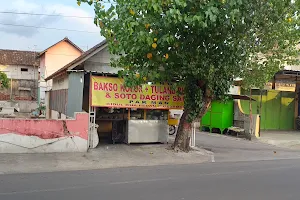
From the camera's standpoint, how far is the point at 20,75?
1762 inches

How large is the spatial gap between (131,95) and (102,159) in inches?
128

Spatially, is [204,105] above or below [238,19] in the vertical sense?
below

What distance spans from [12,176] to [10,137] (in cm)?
323

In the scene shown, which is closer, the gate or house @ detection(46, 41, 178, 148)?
house @ detection(46, 41, 178, 148)

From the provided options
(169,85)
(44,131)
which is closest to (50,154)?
(44,131)

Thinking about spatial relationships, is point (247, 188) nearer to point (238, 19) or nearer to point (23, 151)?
point (238, 19)

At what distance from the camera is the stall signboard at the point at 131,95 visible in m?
12.6

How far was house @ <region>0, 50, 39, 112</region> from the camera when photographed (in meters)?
42.9

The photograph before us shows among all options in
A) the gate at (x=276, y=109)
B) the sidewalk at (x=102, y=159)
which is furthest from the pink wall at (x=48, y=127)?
the gate at (x=276, y=109)

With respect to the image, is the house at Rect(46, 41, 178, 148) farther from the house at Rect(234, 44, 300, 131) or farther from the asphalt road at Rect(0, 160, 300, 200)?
the house at Rect(234, 44, 300, 131)

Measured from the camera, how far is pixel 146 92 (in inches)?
536

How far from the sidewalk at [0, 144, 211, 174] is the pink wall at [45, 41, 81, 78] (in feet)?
96.1

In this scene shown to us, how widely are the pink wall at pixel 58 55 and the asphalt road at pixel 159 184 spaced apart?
3312 centimetres

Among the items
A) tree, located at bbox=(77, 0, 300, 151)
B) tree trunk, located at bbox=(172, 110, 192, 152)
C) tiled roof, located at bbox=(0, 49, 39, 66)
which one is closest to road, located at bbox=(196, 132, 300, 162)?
Answer: tree trunk, located at bbox=(172, 110, 192, 152)
